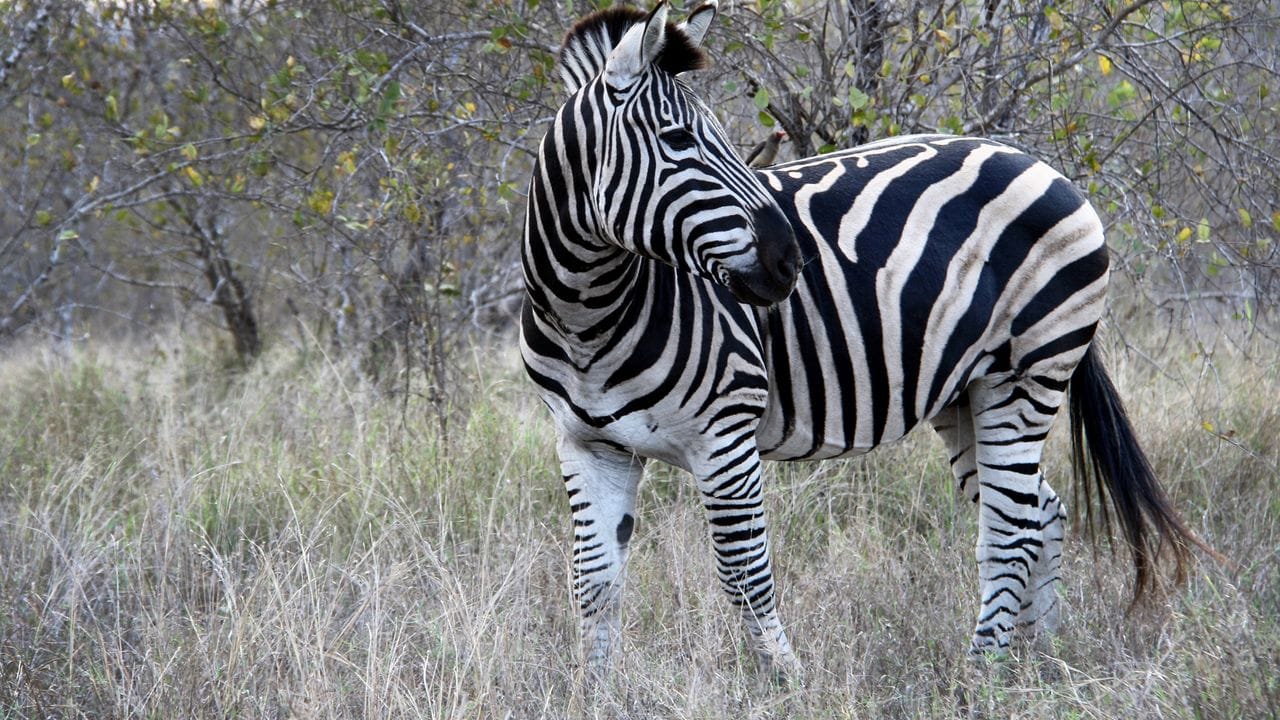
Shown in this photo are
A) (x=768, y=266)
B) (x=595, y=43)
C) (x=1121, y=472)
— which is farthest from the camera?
(x=1121, y=472)

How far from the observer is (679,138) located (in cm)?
273

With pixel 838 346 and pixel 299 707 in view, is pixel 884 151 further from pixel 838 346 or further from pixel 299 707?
pixel 299 707

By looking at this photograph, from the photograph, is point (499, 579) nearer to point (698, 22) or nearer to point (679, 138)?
point (679, 138)

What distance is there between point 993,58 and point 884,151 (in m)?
1.24

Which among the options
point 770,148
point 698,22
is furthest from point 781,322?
point 770,148

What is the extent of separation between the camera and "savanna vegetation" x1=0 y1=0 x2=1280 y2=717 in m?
3.05

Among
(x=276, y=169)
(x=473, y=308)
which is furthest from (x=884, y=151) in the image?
(x=276, y=169)

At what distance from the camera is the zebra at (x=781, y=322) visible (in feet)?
8.96

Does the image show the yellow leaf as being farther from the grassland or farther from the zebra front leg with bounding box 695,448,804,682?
the zebra front leg with bounding box 695,448,804,682

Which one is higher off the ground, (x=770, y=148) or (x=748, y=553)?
(x=770, y=148)

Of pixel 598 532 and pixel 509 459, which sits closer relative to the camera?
pixel 598 532

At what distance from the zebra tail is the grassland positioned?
17 cm

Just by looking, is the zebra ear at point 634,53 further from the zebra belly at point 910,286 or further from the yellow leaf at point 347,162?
the yellow leaf at point 347,162

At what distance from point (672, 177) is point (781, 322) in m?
0.82
